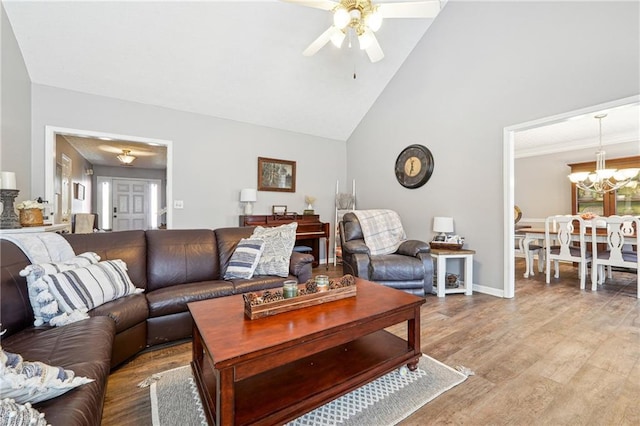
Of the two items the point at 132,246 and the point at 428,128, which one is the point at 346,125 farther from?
the point at 132,246

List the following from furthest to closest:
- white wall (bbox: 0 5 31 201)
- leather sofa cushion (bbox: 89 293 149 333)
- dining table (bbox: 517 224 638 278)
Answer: dining table (bbox: 517 224 638 278)
white wall (bbox: 0 5 31 201)
leather sofa cushion (bbox: 89 293 149 333)

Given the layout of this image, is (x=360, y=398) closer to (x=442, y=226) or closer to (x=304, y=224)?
(x=442, y=226)

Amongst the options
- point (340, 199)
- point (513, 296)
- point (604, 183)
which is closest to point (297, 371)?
point (513, 296)

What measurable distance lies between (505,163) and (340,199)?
293 cm

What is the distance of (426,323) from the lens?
102 inches

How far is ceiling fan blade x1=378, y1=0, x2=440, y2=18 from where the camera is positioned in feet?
7.31

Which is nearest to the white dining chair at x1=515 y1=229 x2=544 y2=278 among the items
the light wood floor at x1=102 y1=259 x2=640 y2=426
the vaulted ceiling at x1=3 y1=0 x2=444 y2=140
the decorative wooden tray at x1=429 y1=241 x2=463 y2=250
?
the light wood floor at x1=102 y1=259 x2=640 y2=426

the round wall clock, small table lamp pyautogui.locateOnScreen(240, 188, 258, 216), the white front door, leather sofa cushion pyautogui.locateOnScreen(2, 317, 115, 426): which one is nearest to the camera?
leather sofa cushion pyautogui.locateOnScreen(2, 317, 115, 426)

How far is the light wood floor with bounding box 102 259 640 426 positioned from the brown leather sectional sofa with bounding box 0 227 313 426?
0.88 ft

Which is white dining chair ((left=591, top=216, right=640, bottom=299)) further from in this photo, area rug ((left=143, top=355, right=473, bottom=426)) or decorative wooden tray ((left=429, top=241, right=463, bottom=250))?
area rug ((left=143, top=355, right=473, bottom=426))

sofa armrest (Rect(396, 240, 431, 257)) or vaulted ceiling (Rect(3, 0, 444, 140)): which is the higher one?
vaulted ceiling (Rect(3, 0, 444, 140))

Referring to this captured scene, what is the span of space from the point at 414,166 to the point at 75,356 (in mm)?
4337

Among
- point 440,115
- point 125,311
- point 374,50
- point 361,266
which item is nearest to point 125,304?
point 125,311

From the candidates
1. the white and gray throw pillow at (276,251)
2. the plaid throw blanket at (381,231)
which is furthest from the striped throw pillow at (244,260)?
the plaid throw blanket at (381,231)
